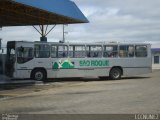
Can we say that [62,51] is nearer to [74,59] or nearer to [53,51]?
[53,51]

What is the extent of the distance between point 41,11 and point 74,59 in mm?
4806

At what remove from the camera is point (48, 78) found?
29500 mm

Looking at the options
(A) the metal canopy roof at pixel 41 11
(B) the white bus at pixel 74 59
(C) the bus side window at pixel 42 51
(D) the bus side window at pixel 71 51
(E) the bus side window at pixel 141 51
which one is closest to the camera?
(A) the metal canopy roof at pixel 41 11

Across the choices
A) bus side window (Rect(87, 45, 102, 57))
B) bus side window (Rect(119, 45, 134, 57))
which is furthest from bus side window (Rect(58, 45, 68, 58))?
bus side window (Rect(119, 45, 134, 57))

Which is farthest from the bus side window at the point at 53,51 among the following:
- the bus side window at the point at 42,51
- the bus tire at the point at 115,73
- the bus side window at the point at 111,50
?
the bus tire at the point at 115,73

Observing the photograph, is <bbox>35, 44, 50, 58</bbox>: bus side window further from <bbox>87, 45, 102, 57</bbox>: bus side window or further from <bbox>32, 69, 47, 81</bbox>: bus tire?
<bbox>87, 45, 102, 57</bbox>: bus side window

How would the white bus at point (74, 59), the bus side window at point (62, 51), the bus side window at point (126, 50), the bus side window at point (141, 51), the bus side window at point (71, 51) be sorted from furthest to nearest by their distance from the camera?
the bus side window at point (141, 51)
the bus side window at point (126, 50)
the bus side window at point (71, 51)
the bus side window at point (62, 51)
the white bus at point (74, 59)

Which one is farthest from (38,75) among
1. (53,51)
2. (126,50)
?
(126,50)

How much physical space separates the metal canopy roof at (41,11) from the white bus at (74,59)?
74.9 inches

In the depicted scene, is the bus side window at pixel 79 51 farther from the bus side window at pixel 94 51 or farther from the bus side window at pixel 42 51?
the bus side window at pixel 42 51

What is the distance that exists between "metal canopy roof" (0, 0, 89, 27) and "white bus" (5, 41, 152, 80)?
190cm

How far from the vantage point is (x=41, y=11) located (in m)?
26.2

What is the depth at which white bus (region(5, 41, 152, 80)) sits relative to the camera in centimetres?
2805

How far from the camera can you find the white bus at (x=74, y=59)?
92.0ft
